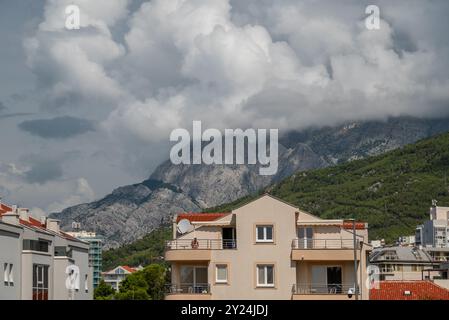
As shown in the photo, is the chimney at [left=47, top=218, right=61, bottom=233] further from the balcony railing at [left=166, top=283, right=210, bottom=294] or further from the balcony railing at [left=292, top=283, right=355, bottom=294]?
the balcony railing at [left=292, top=283, right=355, bottom=294]

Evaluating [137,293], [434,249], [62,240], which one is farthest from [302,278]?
[434,249]

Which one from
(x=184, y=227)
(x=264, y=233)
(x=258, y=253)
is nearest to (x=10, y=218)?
(x=184, y=227)

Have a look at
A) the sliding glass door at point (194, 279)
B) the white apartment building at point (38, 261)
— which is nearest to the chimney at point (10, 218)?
the white apartment building at point (38, 261)

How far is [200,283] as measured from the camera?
50438mm

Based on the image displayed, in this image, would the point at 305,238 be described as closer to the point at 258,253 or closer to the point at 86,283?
the point at 258,253

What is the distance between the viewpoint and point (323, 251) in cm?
5028

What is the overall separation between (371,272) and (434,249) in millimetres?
136003

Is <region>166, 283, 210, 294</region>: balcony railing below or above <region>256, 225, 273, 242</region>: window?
below

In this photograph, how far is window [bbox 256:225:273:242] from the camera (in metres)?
51.4

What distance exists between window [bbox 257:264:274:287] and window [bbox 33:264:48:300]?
491 inches

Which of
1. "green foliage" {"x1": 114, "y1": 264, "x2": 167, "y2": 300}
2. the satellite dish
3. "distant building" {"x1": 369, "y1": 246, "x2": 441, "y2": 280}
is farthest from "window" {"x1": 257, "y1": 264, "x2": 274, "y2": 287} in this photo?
"distant building" {"x1": 369, "y1": 246, "x2": 441, "y2": 280}
